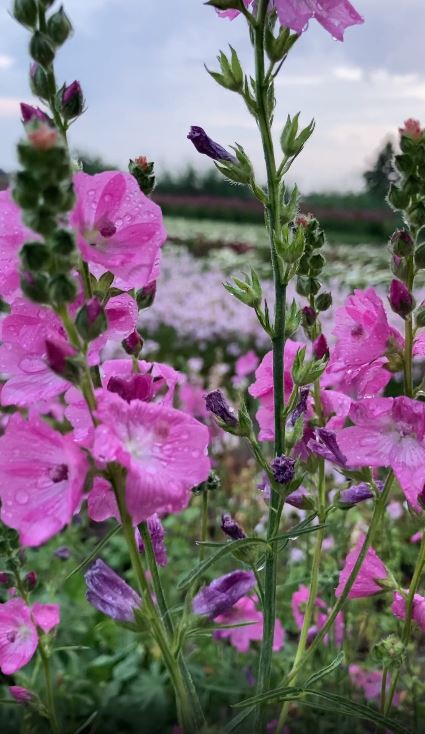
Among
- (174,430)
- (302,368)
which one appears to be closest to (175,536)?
(302,368)

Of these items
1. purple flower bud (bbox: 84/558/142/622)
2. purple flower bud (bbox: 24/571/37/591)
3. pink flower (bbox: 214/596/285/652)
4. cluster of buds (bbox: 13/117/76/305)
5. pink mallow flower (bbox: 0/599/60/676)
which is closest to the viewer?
cluster of buds (bbox: 13/117/76/305)

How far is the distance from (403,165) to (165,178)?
24.4m

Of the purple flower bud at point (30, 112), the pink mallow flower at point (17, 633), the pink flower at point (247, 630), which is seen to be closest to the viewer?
the purple flower bud at point (30, 112)

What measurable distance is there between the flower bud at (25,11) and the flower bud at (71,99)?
0.08m

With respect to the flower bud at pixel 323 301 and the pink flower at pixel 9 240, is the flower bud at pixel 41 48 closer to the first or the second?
the pink flower at pixel 9 240

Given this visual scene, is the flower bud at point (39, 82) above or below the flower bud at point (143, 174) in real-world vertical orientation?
above

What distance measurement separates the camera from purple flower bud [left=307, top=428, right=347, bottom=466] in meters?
1.09

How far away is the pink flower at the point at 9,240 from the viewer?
3.01 feet

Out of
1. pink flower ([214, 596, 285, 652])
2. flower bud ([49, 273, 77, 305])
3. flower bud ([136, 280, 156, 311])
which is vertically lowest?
pink flower ([214, 596, 285, 652])

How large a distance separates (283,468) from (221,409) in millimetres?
145

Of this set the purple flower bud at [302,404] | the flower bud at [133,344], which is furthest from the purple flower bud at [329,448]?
the flower bud at [133,344]

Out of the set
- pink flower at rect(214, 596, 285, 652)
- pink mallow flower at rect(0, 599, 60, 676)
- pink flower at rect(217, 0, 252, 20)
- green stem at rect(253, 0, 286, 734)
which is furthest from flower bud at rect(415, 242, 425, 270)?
pink flower at rect(214, 596, 285, 652)

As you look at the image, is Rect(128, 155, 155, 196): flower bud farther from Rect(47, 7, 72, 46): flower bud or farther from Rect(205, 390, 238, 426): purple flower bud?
Rect(205, 390, 238, 426): purple flower bud

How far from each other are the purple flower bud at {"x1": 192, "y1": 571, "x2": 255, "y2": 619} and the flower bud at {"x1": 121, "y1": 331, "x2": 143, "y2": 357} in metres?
0.33
